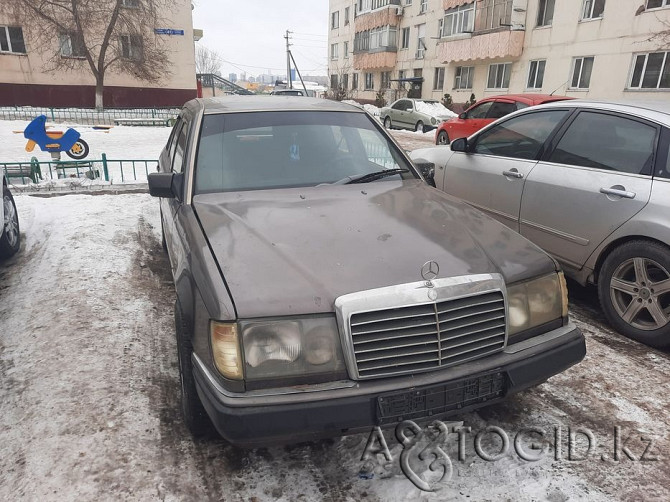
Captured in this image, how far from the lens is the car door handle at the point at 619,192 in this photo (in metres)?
3.25

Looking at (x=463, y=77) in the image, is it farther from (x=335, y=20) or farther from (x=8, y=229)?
(x=8, y=229)

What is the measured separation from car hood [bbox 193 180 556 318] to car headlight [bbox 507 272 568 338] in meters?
0.06

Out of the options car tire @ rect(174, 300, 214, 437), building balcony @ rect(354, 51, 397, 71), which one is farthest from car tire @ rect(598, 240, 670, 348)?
building balcony @ rect(354, 51, 397, 71)

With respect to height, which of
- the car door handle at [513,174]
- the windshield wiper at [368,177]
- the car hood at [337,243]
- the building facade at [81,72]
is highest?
the building facade at [81,72]

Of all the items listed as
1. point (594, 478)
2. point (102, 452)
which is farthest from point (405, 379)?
point (102, 452)

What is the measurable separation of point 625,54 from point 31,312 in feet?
70.2

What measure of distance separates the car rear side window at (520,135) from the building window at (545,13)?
20.5 m

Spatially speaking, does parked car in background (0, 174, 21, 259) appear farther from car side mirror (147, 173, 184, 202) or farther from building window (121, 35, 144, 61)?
building window (121, 35, 144, 61)

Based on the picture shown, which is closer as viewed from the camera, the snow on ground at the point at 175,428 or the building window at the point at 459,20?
the snow on ground at the point at 175,428

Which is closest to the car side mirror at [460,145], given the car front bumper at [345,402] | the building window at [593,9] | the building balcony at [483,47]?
the car front bumper at [345,402]

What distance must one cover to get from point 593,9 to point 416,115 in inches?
336

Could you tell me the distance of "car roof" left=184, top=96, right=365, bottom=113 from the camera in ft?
11.1

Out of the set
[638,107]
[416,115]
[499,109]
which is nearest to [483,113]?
[499,109]

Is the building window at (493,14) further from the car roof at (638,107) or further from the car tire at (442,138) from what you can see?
the car roof at (638,107)
